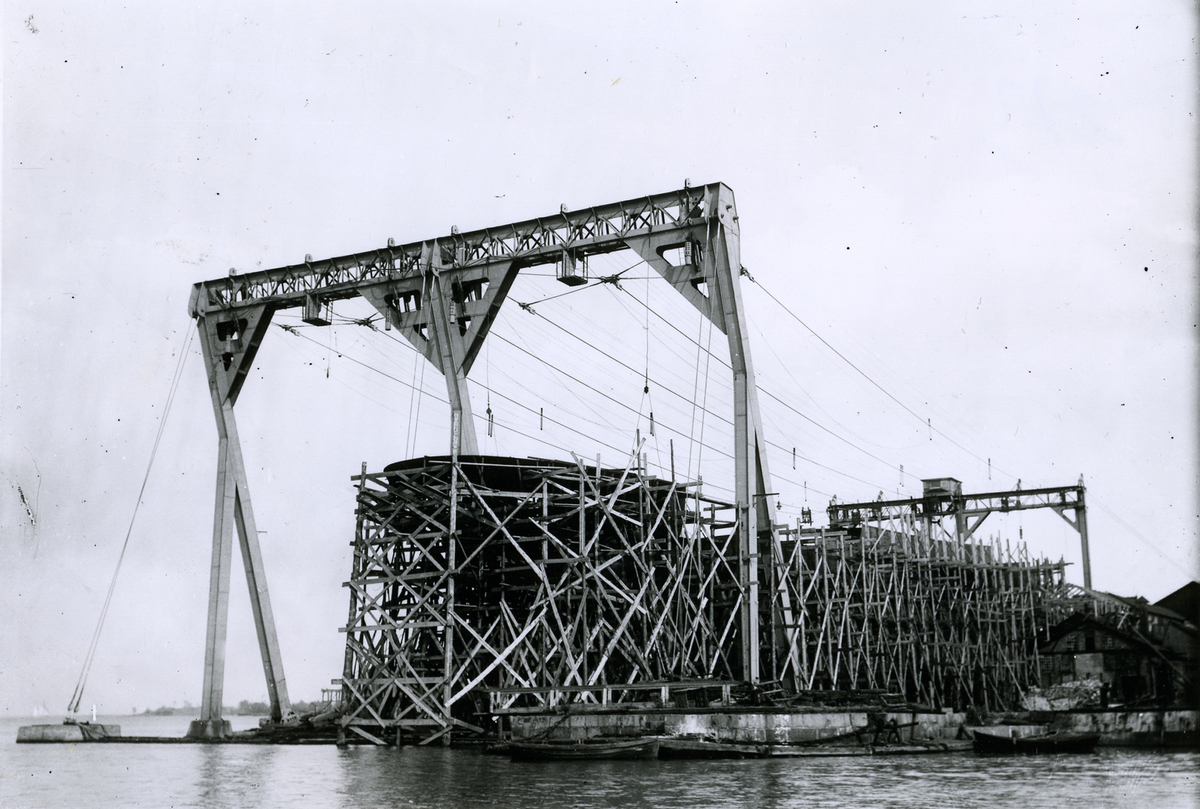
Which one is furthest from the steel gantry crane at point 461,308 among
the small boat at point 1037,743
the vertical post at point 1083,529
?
the vertical post at point 1083,529

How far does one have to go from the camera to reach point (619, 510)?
36750 millimetres

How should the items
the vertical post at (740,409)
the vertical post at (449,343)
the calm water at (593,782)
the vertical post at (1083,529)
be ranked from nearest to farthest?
the calm water at (593,782) → the vertical post at (740,409) → the vertical post at (449,343) → the vertical post at (1083,529)

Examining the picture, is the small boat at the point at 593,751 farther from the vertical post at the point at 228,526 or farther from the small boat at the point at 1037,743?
the vertical post at the point at 228,526

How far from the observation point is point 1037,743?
3278cm

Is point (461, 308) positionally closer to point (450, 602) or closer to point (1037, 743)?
point (450, 602)

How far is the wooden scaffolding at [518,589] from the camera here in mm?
33312

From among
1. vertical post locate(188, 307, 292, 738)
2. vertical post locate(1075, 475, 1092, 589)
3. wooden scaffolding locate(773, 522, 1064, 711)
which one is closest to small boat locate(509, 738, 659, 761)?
wooden scaffolding locate(773, 522, 1064, 711)

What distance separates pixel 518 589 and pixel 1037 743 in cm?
1444

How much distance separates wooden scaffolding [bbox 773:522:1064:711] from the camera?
132 ft

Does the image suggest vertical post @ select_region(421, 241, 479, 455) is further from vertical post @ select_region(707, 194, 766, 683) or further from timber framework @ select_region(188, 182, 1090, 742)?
vertical post @ select_region(707, 194, 766, 683)

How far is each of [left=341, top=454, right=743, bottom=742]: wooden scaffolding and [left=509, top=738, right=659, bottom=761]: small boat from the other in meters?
4.50

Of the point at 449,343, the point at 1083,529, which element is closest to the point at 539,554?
the point at 449,343

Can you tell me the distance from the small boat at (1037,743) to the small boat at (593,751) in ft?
35.1

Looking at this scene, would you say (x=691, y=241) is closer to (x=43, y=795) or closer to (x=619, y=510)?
(x=619, y=510)
